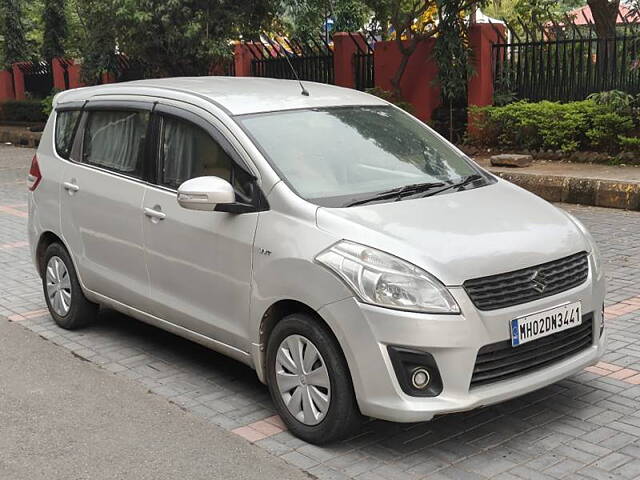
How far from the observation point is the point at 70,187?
6152 mm

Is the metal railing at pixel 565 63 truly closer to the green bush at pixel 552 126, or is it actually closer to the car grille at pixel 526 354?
the green bush at pixel 552 126

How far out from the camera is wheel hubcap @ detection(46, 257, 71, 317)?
6.40m

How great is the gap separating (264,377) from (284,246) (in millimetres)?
754

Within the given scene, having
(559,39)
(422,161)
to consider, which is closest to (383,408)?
(422,161)

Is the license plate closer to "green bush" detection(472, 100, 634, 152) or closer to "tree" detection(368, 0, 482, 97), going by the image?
"green bush" detection(472, 100, 634, 152)

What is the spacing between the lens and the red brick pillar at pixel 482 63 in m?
14.2

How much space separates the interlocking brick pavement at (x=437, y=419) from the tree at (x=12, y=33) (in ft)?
76.8

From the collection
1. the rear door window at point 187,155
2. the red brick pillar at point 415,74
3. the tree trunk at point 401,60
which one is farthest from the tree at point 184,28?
the rear door window at point 187,155

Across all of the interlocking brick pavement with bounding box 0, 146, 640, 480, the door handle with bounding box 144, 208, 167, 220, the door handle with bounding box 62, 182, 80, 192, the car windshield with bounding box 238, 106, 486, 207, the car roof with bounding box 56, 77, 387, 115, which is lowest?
the interlocking brick pavement with bounding box 0, 146, 640, 480

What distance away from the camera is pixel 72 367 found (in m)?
5.68

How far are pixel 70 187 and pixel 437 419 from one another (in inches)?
123

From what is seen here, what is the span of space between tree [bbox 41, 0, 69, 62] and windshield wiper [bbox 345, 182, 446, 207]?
2393 cm

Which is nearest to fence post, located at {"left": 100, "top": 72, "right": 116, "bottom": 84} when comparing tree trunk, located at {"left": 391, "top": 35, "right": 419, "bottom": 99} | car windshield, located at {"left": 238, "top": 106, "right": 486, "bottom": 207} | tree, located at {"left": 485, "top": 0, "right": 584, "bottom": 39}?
tree trunk, located at {"left": 391, "top": 35, "right": 419, "bottom": 99}

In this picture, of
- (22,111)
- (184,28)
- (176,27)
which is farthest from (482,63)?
(22,111)
